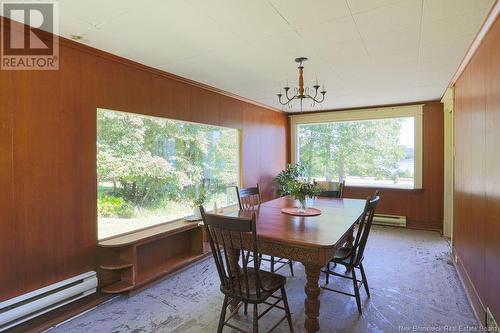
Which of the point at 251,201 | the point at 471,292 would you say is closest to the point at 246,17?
the point at 251,201

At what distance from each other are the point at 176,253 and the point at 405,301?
261 cm

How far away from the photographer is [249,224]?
165 centimetres

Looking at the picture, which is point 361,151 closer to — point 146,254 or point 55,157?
point 146,254

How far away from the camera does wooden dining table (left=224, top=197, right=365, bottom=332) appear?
5.91 ft

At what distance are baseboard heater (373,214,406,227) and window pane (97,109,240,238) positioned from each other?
3.22 m

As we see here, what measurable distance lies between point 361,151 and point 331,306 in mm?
4052

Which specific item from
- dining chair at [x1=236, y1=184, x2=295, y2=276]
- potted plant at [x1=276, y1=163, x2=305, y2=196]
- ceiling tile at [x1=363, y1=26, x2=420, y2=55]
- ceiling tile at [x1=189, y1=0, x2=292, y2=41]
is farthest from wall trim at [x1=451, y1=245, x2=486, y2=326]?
potted plant at [x1=276, y1=163, x2=305, y2=196]

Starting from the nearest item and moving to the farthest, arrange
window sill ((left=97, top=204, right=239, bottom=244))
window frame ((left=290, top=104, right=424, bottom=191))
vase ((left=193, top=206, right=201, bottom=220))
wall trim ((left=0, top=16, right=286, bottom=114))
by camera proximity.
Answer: wall trim ((left=0, top=16, right=286, bottom=114))
window sill ((left=97, top=204, right=239, bottom=244))
vase ((left=193, top=206, right=201, bottom=220))
window frame ((left=290, top=104, right=424, bottom=191))

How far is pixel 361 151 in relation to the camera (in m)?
5.75

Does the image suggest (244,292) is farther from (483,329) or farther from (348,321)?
(483,329)

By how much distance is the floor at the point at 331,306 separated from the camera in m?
2.15

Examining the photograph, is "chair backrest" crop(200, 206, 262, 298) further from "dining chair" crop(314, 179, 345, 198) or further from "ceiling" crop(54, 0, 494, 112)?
"dining chair" crop(314, 179, 345, 198)

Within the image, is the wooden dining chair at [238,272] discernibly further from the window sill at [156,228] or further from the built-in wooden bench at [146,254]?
the window sill at [156,228]

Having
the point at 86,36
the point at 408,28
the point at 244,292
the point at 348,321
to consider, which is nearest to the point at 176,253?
the point at 244,292
